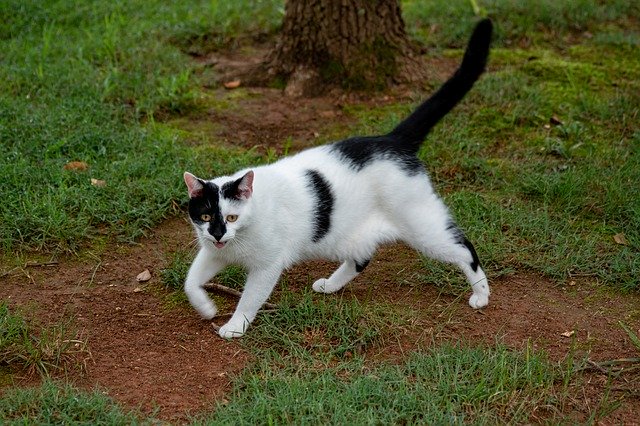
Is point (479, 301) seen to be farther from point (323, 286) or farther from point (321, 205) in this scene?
point (321, 205)

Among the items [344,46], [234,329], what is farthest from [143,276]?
[344,46]

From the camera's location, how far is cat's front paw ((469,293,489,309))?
4.08m

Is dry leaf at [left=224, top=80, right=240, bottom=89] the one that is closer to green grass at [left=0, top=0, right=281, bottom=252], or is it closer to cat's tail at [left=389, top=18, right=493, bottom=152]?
green grass at [left=0, top=0, right=281, bottom=252]

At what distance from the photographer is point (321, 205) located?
13.0 feet

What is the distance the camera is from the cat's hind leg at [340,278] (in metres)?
4.25

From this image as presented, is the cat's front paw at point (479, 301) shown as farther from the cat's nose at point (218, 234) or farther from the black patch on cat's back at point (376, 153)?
the cat's nose at point (218, 234)

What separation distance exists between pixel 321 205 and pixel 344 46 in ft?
8.62

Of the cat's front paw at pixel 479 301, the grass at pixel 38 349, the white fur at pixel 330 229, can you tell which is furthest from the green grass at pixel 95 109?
the cat's front paw at pixel 479 301

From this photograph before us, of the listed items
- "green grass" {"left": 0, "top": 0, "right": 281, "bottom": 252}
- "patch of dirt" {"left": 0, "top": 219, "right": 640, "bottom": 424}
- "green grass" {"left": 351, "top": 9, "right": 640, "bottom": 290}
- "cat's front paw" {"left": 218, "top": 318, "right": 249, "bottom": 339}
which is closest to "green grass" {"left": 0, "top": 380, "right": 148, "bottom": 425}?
"patch of dirt" {"left": 0, "top": 219, "right": 640, "bottom": 424}

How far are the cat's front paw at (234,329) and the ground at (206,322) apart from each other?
0.04 metres

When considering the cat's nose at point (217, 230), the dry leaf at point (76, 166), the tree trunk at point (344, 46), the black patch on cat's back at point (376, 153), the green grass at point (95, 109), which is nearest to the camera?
the cat's nose at point (217, 230)

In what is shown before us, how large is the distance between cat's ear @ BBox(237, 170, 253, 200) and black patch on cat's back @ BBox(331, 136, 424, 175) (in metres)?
0.60

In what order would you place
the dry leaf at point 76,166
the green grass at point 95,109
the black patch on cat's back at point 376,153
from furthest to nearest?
the dry leaf at point 76,166, the green grass at point 95,109, the black patch on cat's back at point 376,153

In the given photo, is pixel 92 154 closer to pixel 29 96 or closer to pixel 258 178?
pixel 29 96
